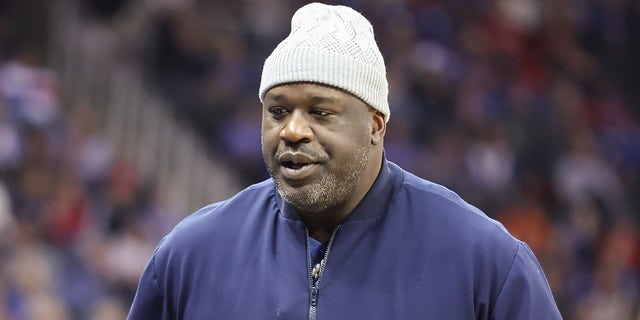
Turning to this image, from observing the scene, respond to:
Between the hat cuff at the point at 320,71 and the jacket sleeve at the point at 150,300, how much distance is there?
0.59 metres

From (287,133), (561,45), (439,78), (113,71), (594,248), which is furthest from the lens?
(561,45)

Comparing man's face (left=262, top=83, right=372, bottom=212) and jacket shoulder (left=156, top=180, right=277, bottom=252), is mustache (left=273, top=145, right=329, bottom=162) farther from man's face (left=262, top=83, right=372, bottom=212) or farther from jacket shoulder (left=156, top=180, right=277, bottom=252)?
jacket shoulder (left=156, top=180, right=277, bottom=252)

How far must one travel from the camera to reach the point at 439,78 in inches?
483

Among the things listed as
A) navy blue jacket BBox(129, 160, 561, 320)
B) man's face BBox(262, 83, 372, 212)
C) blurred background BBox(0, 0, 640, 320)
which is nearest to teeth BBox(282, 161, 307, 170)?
man's face BBox(262, 83, 372, 212)

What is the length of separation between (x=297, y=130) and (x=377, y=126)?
26 cm

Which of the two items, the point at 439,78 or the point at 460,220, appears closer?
the point at 460,220

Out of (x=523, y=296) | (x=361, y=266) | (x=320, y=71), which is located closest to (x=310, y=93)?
(x=320, y=71)

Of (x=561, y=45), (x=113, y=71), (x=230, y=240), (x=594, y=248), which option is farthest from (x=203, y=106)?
(x=230, y=240)

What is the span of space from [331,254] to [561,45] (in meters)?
11.3

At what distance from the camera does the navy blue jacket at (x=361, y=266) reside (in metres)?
2.89

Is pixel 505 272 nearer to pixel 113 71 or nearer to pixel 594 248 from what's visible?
pixel 594 248

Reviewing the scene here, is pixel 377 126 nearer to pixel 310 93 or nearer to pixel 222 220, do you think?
pixel 310 93

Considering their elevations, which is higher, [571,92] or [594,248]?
[571,92]

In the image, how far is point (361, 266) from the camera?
117 inches
